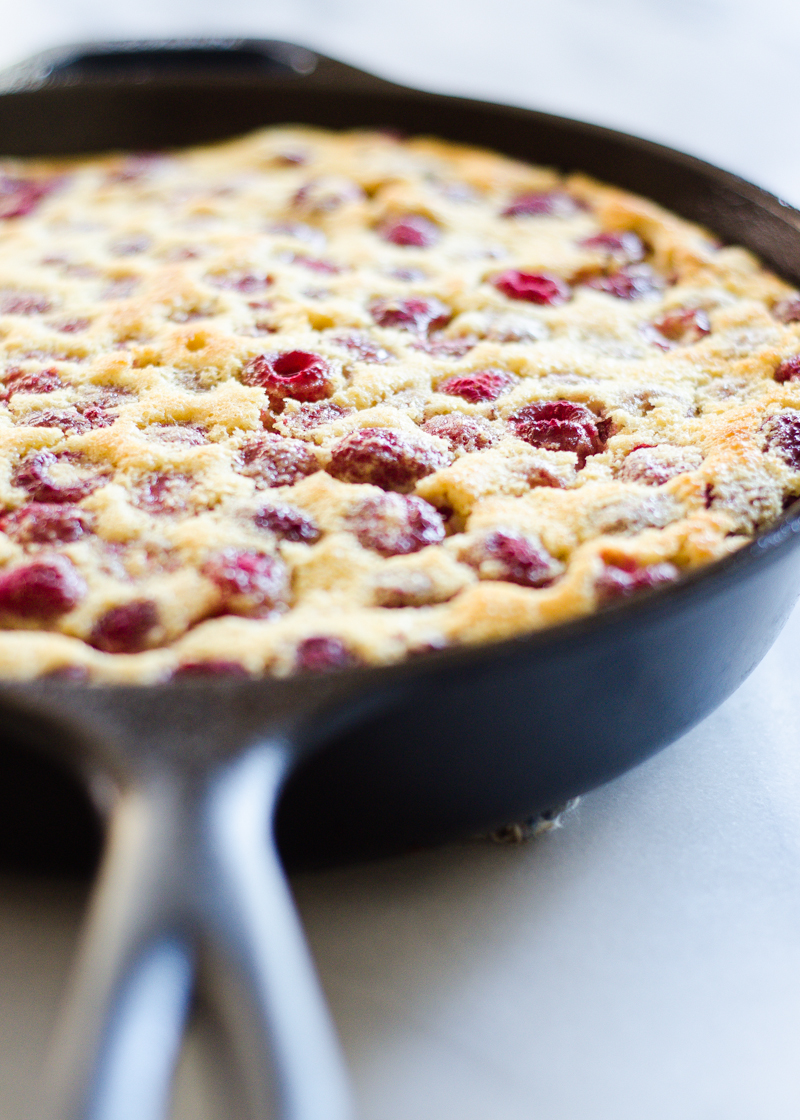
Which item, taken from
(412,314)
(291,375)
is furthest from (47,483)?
(412,314)

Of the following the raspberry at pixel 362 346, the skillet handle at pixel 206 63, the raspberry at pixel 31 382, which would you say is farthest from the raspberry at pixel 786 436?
the skillet handle at pixel 206 63

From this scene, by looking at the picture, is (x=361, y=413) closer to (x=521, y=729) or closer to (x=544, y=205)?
(x=521, y=729)

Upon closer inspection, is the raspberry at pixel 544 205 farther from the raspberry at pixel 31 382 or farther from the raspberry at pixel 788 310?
the raspberry at pixel 31 382

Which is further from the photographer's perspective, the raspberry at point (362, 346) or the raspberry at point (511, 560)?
the raspberry at point (362, 346)

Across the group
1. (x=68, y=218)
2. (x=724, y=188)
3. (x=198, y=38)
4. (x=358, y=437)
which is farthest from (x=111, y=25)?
(x=358, y=437)

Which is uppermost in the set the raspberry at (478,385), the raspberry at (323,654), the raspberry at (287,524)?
the raspberry at (478,385)

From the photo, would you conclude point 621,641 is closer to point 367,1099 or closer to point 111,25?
point 367,1099

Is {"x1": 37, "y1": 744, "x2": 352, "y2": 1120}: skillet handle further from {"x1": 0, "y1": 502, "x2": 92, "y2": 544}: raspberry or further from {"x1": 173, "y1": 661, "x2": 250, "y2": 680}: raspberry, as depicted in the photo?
{"x1": 0, "y1": 502, "x2": 92, "y2": 544}: raspberry
